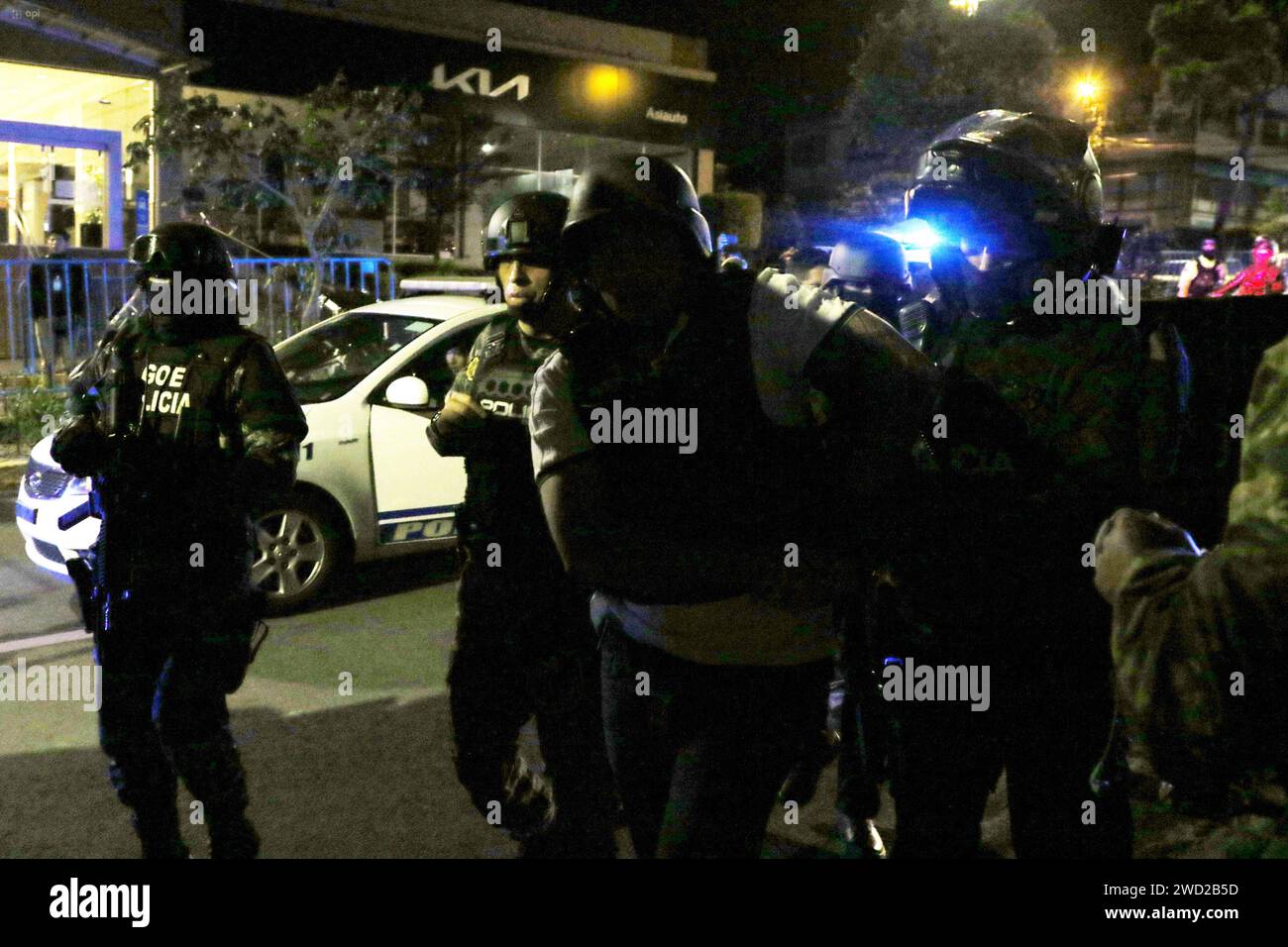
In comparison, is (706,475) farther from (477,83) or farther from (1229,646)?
(477,83)

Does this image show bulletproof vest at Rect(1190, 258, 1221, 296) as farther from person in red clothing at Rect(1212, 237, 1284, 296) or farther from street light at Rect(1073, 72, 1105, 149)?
street light at Rect(1073, 72, 1105, 149)

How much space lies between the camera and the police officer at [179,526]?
303 centimetres

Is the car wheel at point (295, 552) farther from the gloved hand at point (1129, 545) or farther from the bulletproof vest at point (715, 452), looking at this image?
the gloved hand at point (1129, 545)

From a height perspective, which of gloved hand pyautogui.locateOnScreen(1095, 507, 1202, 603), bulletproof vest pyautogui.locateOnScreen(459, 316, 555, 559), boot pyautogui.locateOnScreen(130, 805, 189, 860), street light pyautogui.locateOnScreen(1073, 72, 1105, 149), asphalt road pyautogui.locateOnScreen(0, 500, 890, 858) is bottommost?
asphalt road pyautogui.locateOnScreen(0, 500, 890, 858)

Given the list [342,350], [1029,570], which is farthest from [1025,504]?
[342,350]

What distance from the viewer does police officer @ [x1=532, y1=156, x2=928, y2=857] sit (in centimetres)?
204

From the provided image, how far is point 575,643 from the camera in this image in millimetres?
3275

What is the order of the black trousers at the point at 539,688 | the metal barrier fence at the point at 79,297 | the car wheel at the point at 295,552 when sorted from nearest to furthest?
the black trousers at the point at 539,688 → the car wheel at the point at 295,552 → the metal barrier fence at the point at 79,297

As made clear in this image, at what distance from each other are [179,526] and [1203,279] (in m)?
12.3

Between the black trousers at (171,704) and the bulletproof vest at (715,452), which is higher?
the bulletproof vest at (715,452)

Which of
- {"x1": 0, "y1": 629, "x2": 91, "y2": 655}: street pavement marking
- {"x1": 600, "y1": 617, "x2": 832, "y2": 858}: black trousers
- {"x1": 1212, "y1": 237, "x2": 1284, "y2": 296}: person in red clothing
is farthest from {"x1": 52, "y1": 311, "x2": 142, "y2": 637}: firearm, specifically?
{"x1": 1212, "y1": 237, "x2": 1284, "y2": 296}: person in red clothing

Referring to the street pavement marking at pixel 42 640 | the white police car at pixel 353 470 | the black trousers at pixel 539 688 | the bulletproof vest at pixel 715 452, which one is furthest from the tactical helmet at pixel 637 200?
the street pavement marking at pixel 42 640

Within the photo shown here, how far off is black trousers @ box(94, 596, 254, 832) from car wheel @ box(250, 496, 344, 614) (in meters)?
3.11
